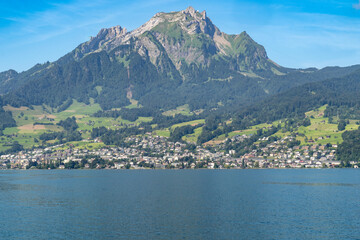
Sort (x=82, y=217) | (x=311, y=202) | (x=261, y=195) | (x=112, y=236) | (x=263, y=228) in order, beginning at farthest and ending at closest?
(x=261, y=195) → (x=311, y=202) → (x=82, y=217) → (x=263, y=228) → (x=112, y=236)

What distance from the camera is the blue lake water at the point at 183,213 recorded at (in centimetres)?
7350

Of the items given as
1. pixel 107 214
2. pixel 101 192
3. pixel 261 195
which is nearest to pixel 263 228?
pixel 107 214

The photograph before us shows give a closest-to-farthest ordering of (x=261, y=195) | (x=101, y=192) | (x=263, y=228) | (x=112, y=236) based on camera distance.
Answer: (x=112, y=236)
(x=263, y=228)
(x=261, y=195)
(x=101, y=192)

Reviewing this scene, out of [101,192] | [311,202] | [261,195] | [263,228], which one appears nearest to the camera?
[263,228]

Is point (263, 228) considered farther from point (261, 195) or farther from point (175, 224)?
point (261, 195)

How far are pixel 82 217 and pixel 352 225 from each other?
4827 centimetres

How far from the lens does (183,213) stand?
90.9 metres

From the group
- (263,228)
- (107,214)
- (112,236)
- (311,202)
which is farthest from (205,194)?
(112,236)

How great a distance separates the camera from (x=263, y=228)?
76.5 metres

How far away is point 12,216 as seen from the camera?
294 ft

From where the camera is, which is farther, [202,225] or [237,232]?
[202,225]

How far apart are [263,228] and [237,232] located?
18.4 feet

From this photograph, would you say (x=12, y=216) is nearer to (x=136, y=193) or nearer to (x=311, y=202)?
(x=136, y=193)

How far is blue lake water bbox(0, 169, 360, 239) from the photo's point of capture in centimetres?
7350
